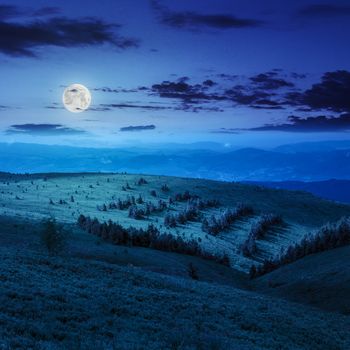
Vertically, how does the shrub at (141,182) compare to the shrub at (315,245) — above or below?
above

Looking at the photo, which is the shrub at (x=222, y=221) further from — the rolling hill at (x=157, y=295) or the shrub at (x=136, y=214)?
the shrub at (x=136, y=214)

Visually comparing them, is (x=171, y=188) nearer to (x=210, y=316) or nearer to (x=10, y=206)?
(x=10, y=206)

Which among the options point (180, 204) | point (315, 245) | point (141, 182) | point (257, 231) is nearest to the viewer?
point (315, 245)

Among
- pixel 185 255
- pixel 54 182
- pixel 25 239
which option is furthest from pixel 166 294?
pixel 54 182

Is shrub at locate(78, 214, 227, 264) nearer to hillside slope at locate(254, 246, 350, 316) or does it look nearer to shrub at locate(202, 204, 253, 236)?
hillside slope at locate(254, 246, 350, 316)

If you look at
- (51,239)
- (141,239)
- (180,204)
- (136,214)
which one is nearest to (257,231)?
(136,214)

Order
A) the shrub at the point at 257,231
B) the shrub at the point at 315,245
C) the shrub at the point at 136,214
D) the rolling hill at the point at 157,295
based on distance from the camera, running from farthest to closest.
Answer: the shrub at the point at 136,214, the shrub at the point at 257,231, the shrub at the point at 315,245, the rolling hill at the point at 157,295

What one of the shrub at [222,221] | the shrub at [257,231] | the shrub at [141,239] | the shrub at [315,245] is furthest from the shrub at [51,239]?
the shrub at [222,221]

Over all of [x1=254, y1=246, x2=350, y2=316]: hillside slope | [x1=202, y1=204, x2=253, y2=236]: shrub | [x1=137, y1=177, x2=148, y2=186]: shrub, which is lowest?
[x1=254, y1=246, x2=350, y2=316]: hillside slope

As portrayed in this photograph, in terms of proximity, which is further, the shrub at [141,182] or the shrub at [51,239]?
the shrub at [141,182]

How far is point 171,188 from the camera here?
4301 inches

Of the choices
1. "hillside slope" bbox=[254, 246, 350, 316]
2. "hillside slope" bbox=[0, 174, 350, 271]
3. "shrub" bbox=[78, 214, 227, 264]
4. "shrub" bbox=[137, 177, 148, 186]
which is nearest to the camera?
"hillside slope" bbox=[254, 246, 350, 316]

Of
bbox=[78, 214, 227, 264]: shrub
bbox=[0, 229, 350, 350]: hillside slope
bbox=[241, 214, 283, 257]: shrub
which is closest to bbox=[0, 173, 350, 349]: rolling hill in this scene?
bbox=[0, 229, 350, 350]: hillside slope

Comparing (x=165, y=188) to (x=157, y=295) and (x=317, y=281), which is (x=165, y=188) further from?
(x=157, y=295)
